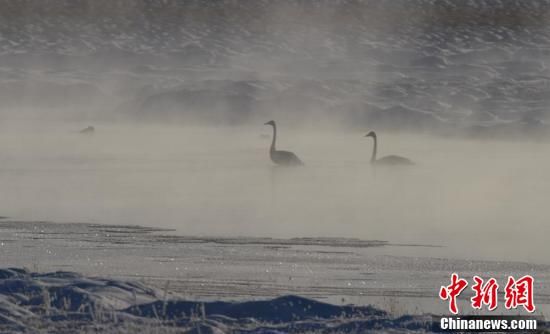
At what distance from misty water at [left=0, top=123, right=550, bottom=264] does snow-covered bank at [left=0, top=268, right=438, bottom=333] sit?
409 cm

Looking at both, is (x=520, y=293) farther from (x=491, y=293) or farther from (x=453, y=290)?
(x=453, y=290)

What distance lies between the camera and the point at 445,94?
155 feet

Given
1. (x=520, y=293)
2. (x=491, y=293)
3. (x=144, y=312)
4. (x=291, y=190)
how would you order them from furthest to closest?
1. (x=291, y=190)
2. (x=491, y=293)
3. (x=520, y=293)
4. (x=144, y=312)

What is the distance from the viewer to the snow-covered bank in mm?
10641

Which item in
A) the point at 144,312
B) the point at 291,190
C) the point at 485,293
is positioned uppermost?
the point at 291,190

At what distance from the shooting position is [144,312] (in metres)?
11.3

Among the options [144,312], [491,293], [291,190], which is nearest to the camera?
[144,312]

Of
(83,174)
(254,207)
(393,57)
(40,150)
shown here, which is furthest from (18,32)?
(254,207)

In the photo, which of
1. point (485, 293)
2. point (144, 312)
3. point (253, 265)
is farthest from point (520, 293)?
point (144, 312)

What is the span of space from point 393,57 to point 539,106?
14.5m

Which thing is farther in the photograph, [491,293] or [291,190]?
[291,190]

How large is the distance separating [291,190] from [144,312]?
11524mm

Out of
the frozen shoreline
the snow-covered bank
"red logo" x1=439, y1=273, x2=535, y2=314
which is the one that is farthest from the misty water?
the snow-covered bank

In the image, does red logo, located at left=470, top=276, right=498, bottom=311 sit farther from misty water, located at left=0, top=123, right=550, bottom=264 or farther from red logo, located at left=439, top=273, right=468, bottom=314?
misty water, located at left=0, top=123, right=550, bottom=264
